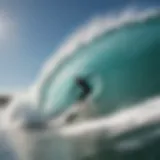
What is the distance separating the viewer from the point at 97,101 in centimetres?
152

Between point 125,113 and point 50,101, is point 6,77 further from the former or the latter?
point 125,113

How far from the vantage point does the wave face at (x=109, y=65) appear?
4.94 feet

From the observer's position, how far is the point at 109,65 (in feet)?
5.05

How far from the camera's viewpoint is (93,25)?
61.3 inches

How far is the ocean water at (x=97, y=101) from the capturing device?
1.49 m

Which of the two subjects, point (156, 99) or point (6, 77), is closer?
point (156, 99)

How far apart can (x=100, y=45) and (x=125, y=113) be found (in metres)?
0.29

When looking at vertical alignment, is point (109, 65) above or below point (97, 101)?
above

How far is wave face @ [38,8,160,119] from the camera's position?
1.51 meters

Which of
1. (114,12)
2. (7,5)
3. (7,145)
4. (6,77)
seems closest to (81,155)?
(7,145)

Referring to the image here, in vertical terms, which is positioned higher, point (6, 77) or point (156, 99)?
point (6, 77)

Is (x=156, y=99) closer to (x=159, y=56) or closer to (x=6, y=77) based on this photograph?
(x=159, y=56)

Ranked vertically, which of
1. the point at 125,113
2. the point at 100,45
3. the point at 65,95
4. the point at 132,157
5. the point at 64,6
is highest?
the point at 64,6

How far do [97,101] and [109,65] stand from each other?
0.15 metres
